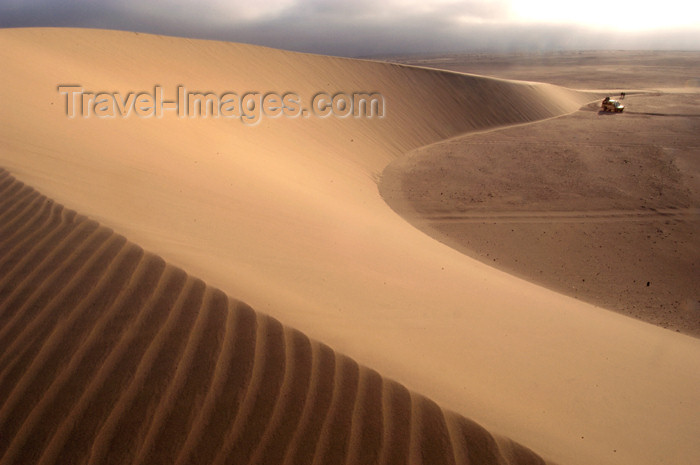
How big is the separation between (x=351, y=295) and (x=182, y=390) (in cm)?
153

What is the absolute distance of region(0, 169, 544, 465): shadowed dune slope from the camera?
5.20 ft

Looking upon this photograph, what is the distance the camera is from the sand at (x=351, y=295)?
6.72 feet

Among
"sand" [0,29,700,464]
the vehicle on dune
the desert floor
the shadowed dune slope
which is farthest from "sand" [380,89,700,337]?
the vehicle on dune

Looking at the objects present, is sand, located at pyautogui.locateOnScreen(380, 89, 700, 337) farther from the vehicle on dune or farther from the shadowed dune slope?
the vehicle on dune

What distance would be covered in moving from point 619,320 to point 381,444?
12.3 ft

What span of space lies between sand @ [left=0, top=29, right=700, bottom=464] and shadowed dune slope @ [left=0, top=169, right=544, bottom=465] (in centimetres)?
2

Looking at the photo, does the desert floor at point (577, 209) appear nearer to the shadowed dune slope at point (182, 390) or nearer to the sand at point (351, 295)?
the sand at point (351, 295)

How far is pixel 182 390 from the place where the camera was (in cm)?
176

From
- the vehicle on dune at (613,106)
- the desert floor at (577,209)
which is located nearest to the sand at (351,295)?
the desert floor at (577,209)

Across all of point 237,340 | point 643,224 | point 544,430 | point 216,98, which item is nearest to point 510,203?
point 643,224

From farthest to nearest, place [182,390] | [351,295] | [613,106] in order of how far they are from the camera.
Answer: [613,106], [351,295], [182,390]

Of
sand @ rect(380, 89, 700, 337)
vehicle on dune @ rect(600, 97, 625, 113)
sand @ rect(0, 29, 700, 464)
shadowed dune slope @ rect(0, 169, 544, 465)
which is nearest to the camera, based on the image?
shadowed dune slope @ rect(0, 169, 544, 465)

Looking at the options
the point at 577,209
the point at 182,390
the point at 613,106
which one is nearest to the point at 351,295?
the point at 182,390

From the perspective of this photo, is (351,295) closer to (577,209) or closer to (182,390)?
(182,390)
